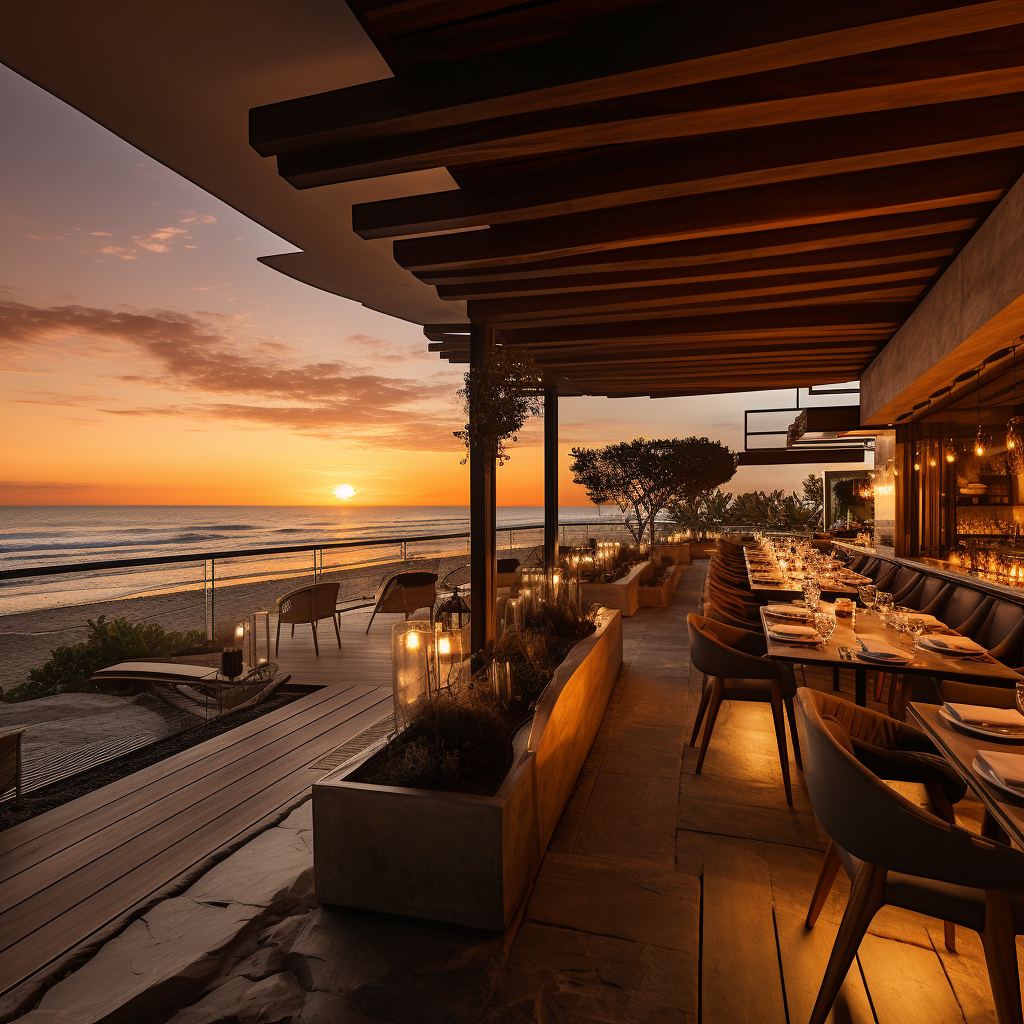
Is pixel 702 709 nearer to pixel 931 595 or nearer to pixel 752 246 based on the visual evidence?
pixel 752 246

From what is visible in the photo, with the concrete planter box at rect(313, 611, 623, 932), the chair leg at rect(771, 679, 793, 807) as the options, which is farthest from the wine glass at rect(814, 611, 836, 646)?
the concrete planter box at rect(313, 611, 623, 932)

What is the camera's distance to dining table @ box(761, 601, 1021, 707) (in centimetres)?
272

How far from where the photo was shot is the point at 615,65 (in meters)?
1.92

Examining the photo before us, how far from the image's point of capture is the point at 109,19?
6.89 feet

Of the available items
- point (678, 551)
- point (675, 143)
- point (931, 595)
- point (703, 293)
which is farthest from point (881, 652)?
point (678, 551)

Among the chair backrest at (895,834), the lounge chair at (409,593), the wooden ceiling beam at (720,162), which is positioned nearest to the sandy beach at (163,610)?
the lounge chair at (409,593)

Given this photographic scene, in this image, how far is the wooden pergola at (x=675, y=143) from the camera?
1860mm

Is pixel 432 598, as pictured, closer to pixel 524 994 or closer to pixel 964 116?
pixel 524 994

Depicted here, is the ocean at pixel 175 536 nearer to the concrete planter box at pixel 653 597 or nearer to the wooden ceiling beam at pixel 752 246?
the concrete planter box at pixel 653 597

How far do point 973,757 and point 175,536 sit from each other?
37.7 meters

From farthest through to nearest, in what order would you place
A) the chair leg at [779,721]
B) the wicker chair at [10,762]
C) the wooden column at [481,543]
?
the wooden column at [481,543] < the chair leg at [779,721] < the wicker chair at [10,762]

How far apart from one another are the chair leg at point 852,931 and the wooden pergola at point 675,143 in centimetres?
248

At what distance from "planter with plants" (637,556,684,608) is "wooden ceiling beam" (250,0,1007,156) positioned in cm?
729

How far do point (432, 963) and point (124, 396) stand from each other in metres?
23.0
